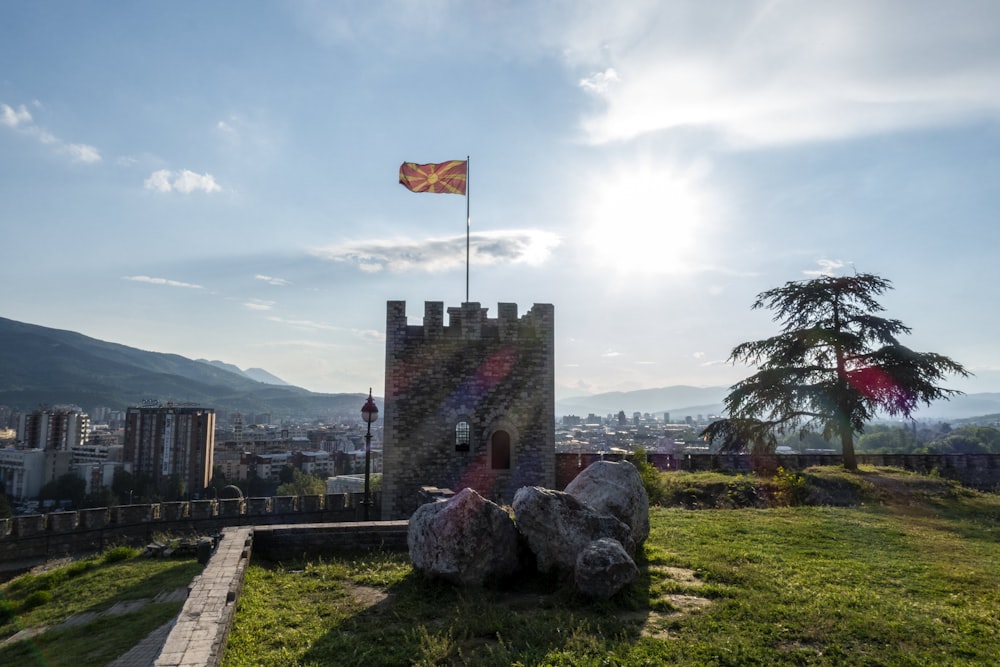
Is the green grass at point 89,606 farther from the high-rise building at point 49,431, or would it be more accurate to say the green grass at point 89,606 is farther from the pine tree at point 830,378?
the high-rise building at point 49,431

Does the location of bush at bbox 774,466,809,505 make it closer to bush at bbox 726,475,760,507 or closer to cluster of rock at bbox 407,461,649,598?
bush at bbox 726,475,760,507

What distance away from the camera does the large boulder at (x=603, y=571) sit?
25.1 ft

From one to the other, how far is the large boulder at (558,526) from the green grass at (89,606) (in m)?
5.88

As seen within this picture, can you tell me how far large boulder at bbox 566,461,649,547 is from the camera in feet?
32.1

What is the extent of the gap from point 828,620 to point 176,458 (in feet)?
348

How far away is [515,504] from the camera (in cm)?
902

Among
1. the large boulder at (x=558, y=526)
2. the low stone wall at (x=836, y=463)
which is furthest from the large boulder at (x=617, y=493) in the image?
the low stone wall at (x=836, y=463)

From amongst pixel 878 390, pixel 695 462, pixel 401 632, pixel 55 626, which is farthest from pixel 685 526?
pixel 878 390

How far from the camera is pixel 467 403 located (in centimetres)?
1891

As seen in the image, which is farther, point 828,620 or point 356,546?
point 356,546

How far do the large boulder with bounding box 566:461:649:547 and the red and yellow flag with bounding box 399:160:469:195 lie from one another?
13467 mm

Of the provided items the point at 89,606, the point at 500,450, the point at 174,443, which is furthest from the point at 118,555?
the point at 174,443

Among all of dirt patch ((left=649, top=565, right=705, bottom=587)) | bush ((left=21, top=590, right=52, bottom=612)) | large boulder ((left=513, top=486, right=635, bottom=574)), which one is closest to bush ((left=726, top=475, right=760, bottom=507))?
dirt patch ((left=649, top=565, right=705, bottom=587))

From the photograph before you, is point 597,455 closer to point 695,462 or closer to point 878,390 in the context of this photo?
point 695,462
